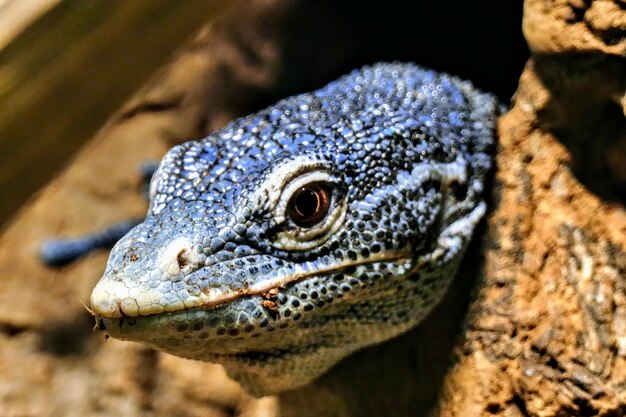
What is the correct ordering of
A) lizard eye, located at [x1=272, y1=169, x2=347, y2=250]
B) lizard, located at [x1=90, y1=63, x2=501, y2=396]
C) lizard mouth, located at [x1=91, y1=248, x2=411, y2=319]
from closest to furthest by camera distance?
1. lizard mouth, located at [x1=91, y1=248, x2=411, y2=319]
2. lizard, located at [x1=90, y1=63, x2=501, y2=396]
3. lizard eye, located at [x1=272, y1=169, x2=347, y2=250]

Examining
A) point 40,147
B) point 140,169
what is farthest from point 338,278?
point 140,169

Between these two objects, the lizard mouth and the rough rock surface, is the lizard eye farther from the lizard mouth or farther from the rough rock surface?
the rough rock surface

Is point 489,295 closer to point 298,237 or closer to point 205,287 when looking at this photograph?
point 298,237

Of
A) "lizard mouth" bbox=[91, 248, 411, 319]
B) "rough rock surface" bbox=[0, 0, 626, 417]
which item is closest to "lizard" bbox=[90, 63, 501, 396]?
"lizard mouth" bbox=[91, 248, 411, 319]

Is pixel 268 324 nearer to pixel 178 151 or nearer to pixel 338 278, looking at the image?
pixel 338 278

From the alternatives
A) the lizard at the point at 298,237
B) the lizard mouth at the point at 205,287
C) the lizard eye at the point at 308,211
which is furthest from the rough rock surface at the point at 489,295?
the lizard eye at the point at 308,211

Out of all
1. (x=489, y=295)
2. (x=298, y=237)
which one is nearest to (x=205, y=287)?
(x=298, y=237)

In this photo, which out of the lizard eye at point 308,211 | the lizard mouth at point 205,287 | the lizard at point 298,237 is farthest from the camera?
the lizard eye at point 308,211

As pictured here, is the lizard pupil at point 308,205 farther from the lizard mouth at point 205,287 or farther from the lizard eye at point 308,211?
the lizard mouth at point 205,287
